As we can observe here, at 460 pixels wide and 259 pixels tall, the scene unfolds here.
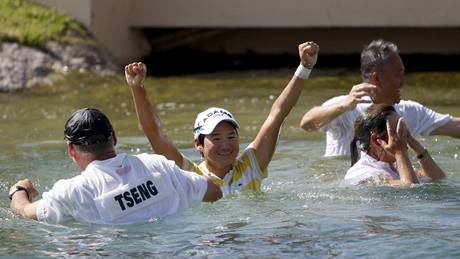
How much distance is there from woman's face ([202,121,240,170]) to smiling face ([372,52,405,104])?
5.55 feet

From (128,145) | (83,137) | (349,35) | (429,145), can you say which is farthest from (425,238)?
(349,35)

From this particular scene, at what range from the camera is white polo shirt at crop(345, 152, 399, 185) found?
8266 millimetres

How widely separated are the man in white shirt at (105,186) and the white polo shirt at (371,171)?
1743 millimetres

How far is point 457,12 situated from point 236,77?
3128 mm

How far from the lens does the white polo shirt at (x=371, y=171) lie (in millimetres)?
8266

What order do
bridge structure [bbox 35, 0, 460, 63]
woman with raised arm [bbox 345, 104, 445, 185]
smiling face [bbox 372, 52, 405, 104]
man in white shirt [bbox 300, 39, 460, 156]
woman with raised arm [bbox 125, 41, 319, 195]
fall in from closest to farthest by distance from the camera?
woman with raised arm [bbox 125, 41, 319, 195], woman with raised arm [bbox 345, 104, 445, 185], man in white shirt [bbox 300, 39, 460, 156], smiling face [bbox 372, 52, 405, 104], bridge structure [bbox 35, 0, 460, 63]

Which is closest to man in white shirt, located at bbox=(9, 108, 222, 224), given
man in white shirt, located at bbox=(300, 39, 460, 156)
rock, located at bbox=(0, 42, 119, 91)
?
man in white shirt, located at bbox=(300, 39, 460, 156)

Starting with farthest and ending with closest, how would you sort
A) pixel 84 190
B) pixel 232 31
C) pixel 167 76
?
pixel 232 31, pixel 167 76, pixel 84 190

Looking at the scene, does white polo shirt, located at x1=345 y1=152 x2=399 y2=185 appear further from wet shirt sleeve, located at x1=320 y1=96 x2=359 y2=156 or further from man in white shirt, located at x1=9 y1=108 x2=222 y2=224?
man in white shirt, located at x1=9 y1=108 x2=222 y2=224

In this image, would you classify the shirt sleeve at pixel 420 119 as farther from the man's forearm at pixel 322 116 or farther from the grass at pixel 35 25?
the grass at pixel 35 25

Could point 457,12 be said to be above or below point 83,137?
→ above

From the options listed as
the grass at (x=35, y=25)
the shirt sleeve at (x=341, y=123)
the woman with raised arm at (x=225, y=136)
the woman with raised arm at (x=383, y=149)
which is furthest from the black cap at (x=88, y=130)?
the grass at (x=35, y=25)

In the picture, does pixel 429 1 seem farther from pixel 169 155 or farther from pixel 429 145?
pixel 169 155

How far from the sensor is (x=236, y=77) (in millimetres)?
16281
